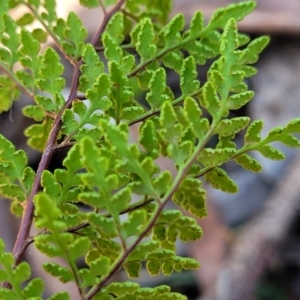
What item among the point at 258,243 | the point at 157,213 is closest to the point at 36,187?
the point at 157,213

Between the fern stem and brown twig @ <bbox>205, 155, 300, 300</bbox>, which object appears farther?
brown twig @ <bbox>205, 155, 300, 300</bbox>

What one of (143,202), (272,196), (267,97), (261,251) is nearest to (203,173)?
(143,202)

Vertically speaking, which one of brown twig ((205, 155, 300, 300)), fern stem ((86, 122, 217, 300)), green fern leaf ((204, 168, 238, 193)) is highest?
brown twig ((205, 155, 300, 300))

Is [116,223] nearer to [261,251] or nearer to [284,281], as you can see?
[261,251]

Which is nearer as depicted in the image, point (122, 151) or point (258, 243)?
point (122, 151)

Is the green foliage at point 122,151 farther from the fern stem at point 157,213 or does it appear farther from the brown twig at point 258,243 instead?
the brown twig at point 258,243

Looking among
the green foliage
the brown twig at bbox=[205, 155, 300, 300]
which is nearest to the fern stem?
the green foliage

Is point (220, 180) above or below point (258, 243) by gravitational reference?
below

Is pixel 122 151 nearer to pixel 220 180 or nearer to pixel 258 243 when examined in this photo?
pixel 220 180

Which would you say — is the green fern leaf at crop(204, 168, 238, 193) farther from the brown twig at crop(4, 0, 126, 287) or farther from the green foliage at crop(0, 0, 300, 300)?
the brown twig at crop(4, 0, 126, 287)
